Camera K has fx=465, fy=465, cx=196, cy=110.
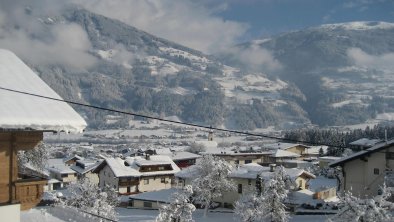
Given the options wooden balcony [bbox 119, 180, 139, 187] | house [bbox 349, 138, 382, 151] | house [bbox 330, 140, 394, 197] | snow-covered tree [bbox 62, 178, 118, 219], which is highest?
house [bbox 349, 138, 382, 151]

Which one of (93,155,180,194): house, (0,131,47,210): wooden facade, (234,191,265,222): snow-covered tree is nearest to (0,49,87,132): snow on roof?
(0,131,47,210): wooden facade

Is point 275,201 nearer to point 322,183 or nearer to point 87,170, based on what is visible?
point 322,183

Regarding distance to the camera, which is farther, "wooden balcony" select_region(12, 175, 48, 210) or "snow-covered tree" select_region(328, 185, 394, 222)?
"snow-covered tree" select_region(328, 185, 394, 222)

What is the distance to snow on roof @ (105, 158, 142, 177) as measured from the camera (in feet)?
240

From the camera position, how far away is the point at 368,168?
3475 centimetres

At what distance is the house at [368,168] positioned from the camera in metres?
33.9

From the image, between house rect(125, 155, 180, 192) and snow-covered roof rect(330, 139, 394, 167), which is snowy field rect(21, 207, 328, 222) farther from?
house rect(125, 155, 180, 192)

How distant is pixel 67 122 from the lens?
5.77 m

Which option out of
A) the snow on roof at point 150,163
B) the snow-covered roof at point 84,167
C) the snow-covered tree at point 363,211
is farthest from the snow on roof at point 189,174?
the snow-covered tree at point 363,211

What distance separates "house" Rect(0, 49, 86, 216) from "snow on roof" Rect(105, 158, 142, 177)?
221 ft

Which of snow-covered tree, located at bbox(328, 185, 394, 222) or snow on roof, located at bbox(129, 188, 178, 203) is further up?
snow-covered tree, located at bbox(328, 185, 394, 222)

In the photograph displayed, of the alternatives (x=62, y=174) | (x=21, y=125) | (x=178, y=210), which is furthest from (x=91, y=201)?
(x=62, y=174)

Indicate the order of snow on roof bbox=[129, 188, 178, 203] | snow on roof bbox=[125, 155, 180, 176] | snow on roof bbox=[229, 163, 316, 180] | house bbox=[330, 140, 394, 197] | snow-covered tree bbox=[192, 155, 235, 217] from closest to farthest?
house bbox=[330, 140, 394, 197]
snow-covered tree bbox=[192, 155, 235, 217]
snow on roof bbox=[229, 163, 316, 180]
snow on roof bbox=[129, 188, 178, 203]
snow on roof bbox=[125, 155, 180, 176]

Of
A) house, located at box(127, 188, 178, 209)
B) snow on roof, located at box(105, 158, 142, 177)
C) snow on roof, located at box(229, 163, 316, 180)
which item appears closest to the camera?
snow on roof, located at box(229, 163, 316, 180)
